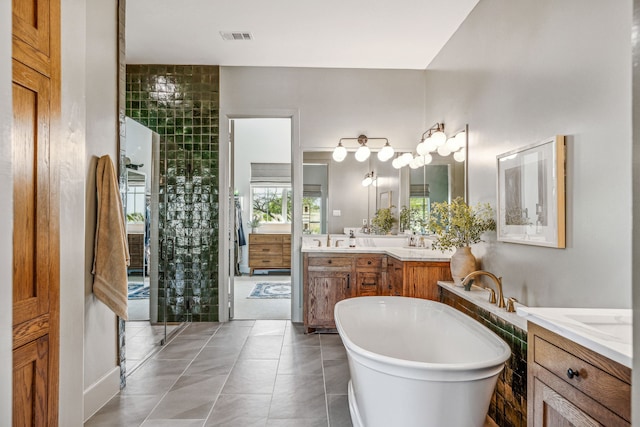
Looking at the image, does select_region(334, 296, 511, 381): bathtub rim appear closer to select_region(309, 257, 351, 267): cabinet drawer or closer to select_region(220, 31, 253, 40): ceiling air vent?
select_region(309, 257, 351, 267): cabinet drawer

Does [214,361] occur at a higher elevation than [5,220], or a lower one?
lower

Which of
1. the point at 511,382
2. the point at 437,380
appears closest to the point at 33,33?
the point at 437,380

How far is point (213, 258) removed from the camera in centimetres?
416

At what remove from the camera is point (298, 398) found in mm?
2461

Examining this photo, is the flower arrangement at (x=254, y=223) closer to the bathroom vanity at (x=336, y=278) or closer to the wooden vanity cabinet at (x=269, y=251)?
the wooden vanity cabinet at (x=269, y=251)

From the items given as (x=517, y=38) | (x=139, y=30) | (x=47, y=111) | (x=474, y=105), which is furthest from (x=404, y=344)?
(x=139, y=30)

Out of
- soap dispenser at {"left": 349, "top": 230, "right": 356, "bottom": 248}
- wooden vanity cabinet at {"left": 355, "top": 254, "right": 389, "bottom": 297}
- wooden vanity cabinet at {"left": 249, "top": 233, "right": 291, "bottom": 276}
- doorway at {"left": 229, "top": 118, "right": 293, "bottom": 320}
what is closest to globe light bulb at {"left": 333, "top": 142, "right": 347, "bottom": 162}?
soap dispenser at {"left": 349, "top": 230, "right": 356, "bottom": 248}

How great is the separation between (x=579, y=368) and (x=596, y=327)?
27 cm

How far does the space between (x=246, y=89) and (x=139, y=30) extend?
1.19 meters

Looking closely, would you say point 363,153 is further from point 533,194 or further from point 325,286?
point 533,194

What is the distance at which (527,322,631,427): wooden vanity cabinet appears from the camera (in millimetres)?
978

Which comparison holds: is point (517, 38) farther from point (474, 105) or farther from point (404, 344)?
point (404, 344)

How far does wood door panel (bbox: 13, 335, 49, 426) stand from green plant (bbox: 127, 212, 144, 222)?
166 cm

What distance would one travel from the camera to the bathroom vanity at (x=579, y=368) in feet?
3.20
